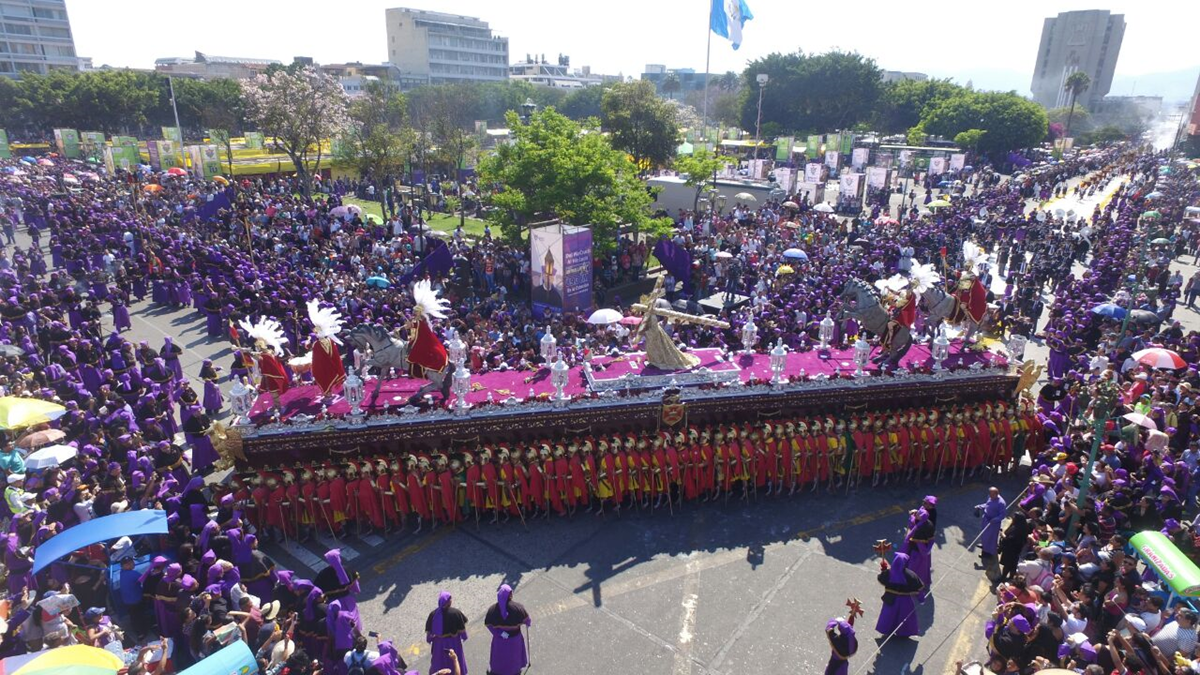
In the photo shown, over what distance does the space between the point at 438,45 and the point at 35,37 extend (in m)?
56.6

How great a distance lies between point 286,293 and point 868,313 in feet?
51.2

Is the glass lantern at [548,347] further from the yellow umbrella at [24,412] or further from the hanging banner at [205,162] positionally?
the hanging banner at [205,162]

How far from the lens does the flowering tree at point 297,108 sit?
35094 millimetres

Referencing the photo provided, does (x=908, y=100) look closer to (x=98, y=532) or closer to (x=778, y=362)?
(x=778, y=362)

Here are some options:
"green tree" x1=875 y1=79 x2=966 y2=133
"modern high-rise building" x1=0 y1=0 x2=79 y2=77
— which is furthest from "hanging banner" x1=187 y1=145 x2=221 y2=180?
"green tree" x1=875 y1=79 x2=966 y2=133

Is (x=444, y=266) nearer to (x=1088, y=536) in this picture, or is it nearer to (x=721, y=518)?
(x=721, y=518)

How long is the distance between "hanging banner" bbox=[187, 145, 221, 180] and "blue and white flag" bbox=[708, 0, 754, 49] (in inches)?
1250

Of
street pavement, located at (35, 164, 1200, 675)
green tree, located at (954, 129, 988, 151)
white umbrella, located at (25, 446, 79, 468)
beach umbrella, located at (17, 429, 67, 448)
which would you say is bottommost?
street pavement, located at (35, 164, 1200, 675)

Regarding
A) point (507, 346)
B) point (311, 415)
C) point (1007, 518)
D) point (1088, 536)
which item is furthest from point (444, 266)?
point (1088, 536)

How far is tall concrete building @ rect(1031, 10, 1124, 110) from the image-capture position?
139750 millimetres

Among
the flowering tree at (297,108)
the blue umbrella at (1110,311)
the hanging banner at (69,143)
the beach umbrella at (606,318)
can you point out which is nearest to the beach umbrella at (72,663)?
the beach umbrella at (606,318)

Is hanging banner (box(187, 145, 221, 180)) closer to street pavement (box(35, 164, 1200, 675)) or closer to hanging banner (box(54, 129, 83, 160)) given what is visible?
hanging banner (box(54, 129, 83, 160))

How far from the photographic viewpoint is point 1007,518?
1239 centimetres

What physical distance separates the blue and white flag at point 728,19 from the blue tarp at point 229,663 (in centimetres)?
3244
